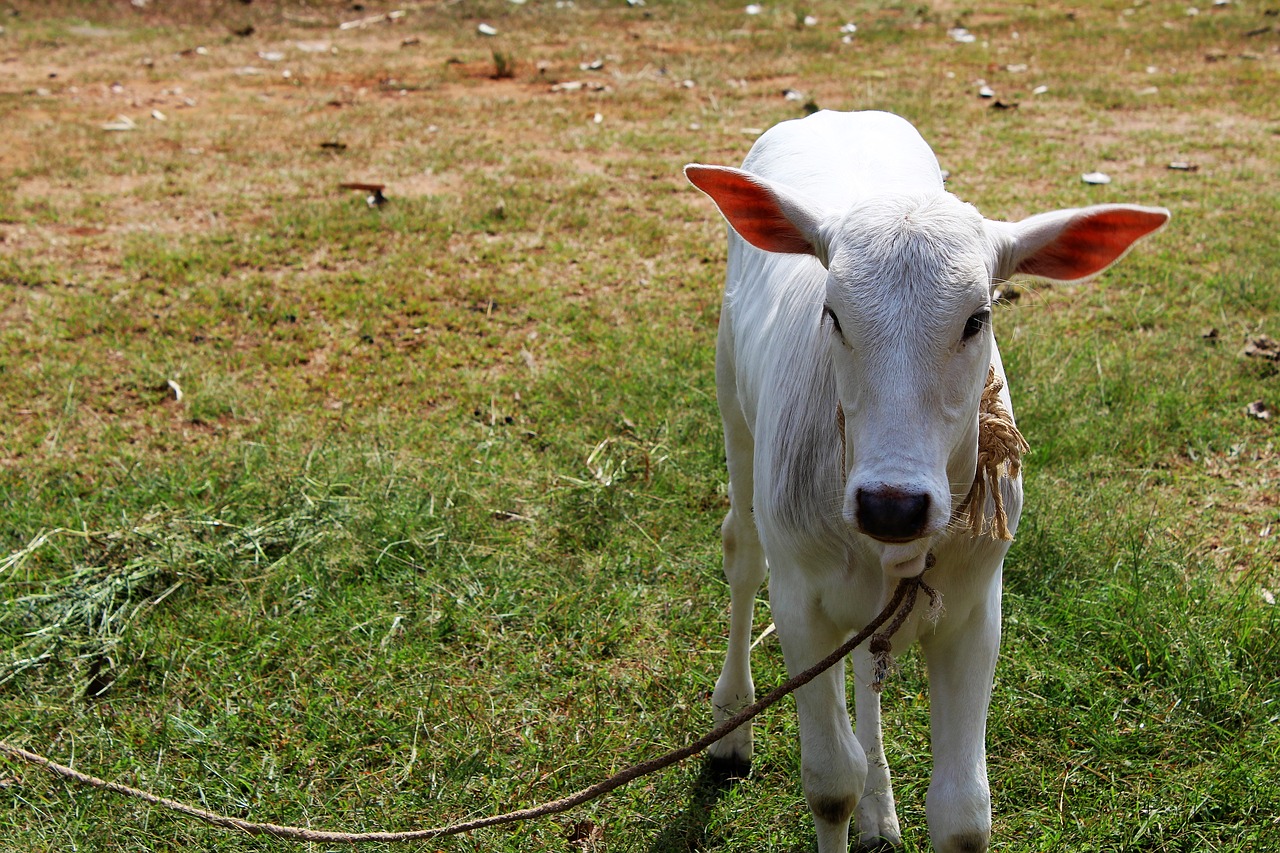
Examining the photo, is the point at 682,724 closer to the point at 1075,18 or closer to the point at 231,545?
the point at 231,545

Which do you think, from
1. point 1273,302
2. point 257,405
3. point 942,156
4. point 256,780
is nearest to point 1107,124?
point 942,156

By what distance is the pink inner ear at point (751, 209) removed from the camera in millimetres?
2141

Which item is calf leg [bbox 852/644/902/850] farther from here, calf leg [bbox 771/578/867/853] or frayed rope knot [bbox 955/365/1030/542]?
frayed rope knot [bbox 955/365/1030/542]

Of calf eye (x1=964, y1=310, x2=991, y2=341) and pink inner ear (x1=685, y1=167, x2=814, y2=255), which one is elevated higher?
pink inner ear (x1=685, y1=167, x2=814, y2=255)

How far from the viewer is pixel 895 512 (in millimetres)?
1701

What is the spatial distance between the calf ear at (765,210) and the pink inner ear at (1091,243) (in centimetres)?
42

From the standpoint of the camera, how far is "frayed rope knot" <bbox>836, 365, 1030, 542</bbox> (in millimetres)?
2057

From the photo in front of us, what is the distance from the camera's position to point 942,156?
24.0ft

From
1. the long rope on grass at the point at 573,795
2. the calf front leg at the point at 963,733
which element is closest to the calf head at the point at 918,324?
the long rope on grass at the point at 573,795

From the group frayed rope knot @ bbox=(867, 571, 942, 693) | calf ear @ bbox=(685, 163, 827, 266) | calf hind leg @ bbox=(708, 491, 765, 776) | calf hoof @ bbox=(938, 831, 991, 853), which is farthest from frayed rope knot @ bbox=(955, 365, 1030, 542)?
calf hind leg @ bbox=(708, 491, 765, 776)

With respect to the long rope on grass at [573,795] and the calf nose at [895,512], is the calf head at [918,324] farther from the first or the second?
the long rope on grass at [573,795]

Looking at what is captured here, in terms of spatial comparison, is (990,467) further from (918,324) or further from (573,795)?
(573,795)

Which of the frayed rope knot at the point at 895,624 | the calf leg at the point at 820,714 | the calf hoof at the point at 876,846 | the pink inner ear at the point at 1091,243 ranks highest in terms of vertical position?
the pink inner ear at the point at 1091,243

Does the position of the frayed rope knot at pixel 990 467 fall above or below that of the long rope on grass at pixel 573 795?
above
